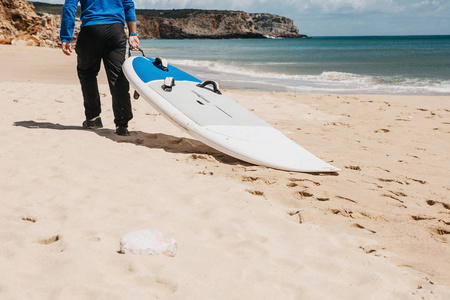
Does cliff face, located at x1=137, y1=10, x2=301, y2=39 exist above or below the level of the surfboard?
above

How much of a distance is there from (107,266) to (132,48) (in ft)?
9.93

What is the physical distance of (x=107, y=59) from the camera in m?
4.34

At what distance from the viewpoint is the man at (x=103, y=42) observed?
4.19 metres

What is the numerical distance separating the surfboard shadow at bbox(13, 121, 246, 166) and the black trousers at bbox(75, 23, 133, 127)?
8.6 inches

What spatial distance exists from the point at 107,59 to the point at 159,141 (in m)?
0.96

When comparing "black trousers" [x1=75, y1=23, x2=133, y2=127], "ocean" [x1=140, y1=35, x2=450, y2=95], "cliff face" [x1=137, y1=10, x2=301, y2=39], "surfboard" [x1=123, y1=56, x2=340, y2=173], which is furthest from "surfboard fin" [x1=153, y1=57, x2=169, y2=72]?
"cliff face" [x1=137, y1=10, x2=301, y2=39]

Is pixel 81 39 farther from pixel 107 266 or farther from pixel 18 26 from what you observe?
pixel 18 26

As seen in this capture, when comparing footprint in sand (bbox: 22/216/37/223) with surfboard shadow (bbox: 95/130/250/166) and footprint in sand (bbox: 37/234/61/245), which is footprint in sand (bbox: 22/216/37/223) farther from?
surfboard shadow (bbox: 95/130/250/166)

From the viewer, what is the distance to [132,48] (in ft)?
14.9

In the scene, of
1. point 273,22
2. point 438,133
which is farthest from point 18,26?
point 273,22

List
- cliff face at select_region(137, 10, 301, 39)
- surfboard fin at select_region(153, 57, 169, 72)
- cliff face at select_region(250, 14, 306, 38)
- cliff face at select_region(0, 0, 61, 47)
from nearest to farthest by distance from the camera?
1. surfboard fin at select_region(153, 57, 169, 72)
2. cliff face at select_region(0, 0, 61, 47)
3. cliff face at select_region(137, 10, 301, 39)
4. cliff face at select_region(250, 14, 306, 38)

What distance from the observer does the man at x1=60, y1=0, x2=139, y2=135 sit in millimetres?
4188

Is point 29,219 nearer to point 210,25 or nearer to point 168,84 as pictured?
point 168,84

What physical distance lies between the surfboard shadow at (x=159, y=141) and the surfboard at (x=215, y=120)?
196mm
